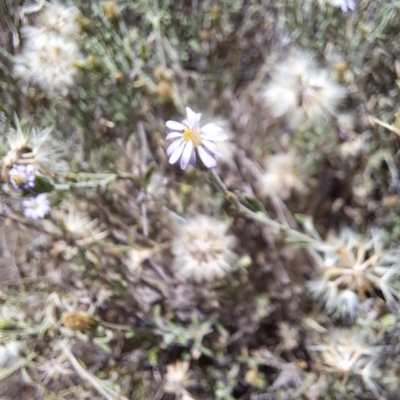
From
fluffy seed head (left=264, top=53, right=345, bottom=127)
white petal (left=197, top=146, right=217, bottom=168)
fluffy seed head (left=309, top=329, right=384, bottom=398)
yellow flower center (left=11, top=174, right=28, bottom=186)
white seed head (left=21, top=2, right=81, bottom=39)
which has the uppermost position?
white seed head (left=21, top=2, right=81, bottom=39)

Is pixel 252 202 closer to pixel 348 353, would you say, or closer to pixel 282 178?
pixel 348 353

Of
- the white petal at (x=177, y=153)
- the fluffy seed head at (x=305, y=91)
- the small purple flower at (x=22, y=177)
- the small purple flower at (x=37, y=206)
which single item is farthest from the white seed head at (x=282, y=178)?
the small purple flower at (x=22, y=177)

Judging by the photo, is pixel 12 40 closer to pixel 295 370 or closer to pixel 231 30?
pixel 231 30

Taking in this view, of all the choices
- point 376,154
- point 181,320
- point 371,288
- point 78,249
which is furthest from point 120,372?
point 376,154

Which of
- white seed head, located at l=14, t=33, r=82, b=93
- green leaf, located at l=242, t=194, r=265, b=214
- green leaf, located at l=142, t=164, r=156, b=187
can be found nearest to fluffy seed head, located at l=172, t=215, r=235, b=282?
green leaf, located at l=142, t=164, r=156, b=187

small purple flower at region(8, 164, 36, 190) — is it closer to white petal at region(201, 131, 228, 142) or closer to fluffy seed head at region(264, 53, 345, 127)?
white petal at region(201, 131, 228, 142)

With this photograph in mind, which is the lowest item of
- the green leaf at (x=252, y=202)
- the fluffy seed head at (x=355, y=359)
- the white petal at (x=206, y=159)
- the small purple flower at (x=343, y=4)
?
the fluffy seed head at (x=355, y=359)

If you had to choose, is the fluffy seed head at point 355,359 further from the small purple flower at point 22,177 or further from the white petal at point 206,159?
the small purple flower at point 22,177
